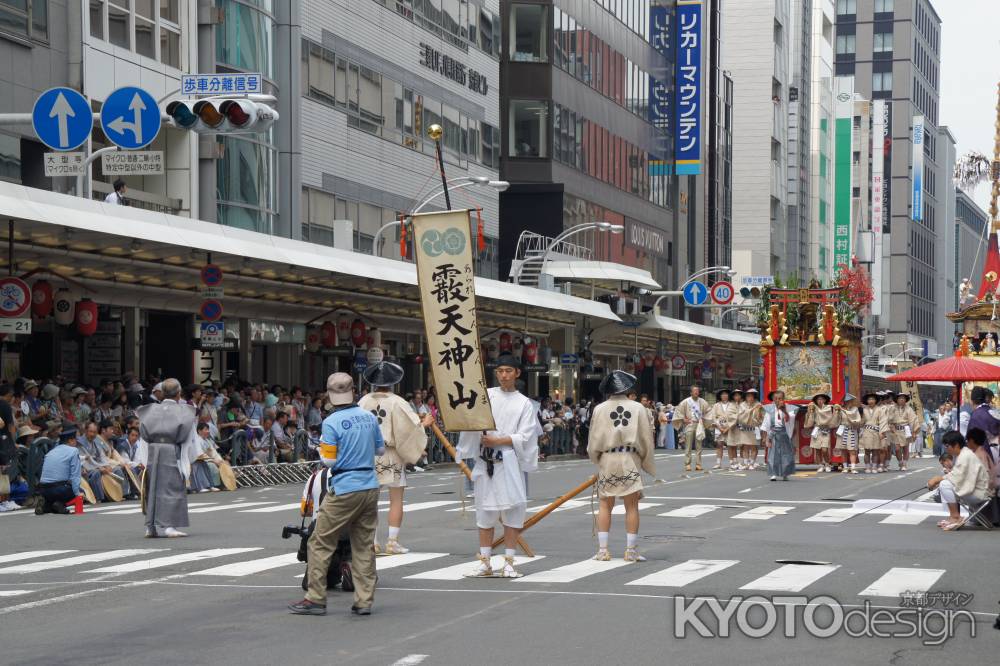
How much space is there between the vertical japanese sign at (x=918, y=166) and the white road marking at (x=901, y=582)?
129 metres

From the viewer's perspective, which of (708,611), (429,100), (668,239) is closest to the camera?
(708,611)

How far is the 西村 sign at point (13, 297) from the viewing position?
77.3ft

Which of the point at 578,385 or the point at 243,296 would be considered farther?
the point at 578,385

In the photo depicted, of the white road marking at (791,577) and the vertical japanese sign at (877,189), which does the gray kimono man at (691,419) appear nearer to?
the white road marking at (791,577)

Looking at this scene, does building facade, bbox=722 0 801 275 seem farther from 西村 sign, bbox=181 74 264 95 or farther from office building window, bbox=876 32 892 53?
西村 sign, bbox=181 74 264 95

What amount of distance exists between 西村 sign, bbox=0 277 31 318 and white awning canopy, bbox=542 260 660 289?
3108 centimetres

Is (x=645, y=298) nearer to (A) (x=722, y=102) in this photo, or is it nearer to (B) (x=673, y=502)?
(A) (x=722, y=102)

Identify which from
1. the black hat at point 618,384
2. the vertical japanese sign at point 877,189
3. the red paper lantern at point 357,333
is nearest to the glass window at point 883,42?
the vertical japanese sign at point 877,189

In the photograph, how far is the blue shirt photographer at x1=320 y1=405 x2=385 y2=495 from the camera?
1102 centimetres

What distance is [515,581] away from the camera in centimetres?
1262

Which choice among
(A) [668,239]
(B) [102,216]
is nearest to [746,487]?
(B) [102,216]

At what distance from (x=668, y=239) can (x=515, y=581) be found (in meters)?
63.7

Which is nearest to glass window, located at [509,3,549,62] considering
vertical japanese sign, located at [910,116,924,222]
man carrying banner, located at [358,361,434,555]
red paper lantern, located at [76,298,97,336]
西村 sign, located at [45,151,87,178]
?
red paper lantern, located at [76,298,97,336]

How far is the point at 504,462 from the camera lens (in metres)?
13.1
